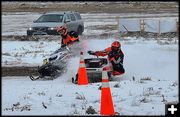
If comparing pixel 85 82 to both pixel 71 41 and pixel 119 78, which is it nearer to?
pixel 119 78

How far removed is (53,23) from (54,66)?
16564 millimetres

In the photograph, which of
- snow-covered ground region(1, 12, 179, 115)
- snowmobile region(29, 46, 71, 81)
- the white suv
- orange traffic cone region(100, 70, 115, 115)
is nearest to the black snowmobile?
snow-covered ground region(1, 12, 179, 115)

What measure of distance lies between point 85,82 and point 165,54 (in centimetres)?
774

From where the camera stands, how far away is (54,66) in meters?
14.5

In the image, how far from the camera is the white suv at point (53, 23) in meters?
30.5

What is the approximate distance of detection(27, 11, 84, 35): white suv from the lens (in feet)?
100

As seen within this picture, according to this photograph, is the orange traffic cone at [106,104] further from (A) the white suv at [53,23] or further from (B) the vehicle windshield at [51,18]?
(B) the vehicle windshield at [51,18]

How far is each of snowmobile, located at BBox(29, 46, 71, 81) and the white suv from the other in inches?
600

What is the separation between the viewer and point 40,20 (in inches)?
1241

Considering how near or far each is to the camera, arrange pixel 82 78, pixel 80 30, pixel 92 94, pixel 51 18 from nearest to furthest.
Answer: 1. pixel 92 94
2. pixel 82 78
3. pixel 51 18
4. pixel 80 30

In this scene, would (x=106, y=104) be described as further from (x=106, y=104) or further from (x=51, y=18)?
(x=51, y=18)

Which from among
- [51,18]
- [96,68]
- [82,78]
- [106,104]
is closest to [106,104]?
[106,104]

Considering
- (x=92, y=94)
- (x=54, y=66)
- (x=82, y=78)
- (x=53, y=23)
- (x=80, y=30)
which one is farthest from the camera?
(x=80, y=30)

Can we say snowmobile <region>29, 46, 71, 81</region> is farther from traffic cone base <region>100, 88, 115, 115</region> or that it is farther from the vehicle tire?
the vehicle tire
